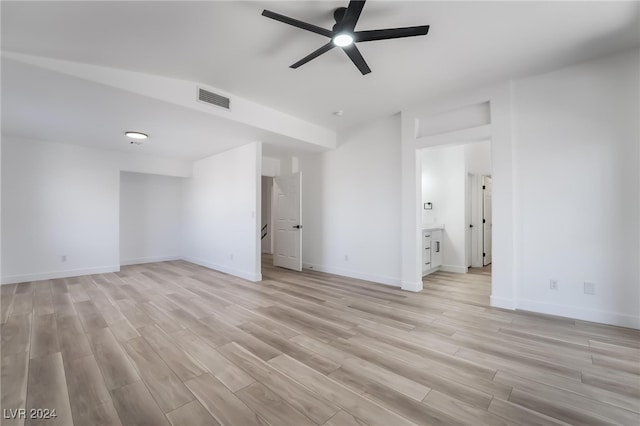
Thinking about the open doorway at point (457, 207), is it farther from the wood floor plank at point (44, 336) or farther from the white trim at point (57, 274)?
the white trim at point (57, 274)

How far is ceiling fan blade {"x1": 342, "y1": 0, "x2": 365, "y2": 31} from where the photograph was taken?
6.01ft

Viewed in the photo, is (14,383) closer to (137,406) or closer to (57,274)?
(137,406)

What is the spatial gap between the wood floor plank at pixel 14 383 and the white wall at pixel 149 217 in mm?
4706

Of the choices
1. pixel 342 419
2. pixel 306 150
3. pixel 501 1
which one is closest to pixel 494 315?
pixel 342 419

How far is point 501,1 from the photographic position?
2.12 m

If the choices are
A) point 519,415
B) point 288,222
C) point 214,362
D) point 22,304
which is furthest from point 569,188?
point 22,304

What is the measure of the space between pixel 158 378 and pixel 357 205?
13.2 ft

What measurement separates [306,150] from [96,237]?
4.81 meters

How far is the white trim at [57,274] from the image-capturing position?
460cm

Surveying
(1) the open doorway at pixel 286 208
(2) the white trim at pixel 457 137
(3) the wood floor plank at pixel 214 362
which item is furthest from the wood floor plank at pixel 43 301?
(2) the white trim at pixel 457 137

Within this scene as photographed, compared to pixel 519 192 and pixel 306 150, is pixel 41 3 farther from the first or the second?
pixel 519 192

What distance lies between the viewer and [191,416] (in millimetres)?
1556

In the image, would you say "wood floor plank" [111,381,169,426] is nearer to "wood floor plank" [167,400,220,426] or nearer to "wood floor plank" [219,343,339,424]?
"wood floor plank" [167,400,220,426]

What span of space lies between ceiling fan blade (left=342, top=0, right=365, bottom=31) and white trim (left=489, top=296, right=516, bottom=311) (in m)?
3.62
